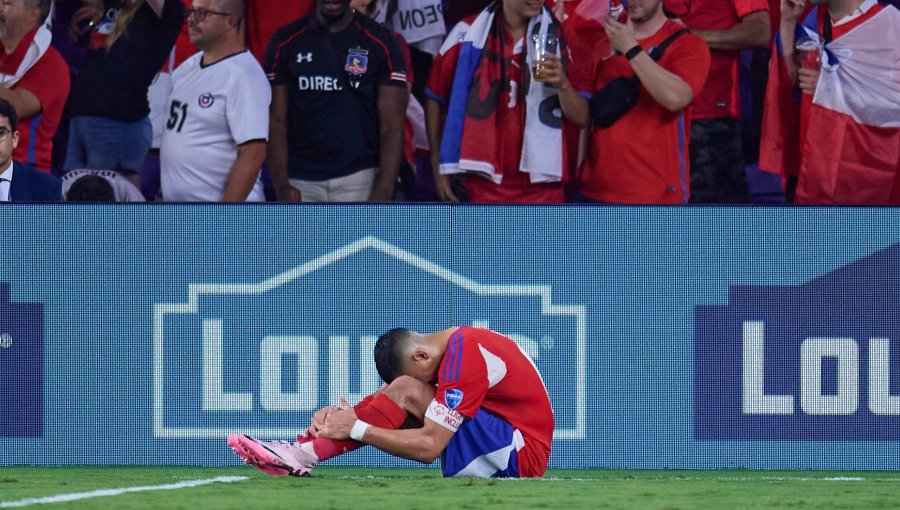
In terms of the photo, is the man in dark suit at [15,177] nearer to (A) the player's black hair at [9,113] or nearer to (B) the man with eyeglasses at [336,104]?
(A) the player's black hair at [9,113]

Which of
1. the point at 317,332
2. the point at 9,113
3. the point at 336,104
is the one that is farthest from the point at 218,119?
the point at 317,332

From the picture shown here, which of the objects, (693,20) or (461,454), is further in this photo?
(693,20)

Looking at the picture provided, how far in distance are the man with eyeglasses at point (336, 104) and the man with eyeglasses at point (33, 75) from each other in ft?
4.67

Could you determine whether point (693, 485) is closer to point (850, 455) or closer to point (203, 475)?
point (850, 455)

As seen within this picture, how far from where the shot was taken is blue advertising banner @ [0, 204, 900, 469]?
8125 mm

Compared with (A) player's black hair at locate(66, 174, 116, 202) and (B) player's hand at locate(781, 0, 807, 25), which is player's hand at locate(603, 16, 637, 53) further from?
(A) player's black hair at locate(66, 174, 116, 202)

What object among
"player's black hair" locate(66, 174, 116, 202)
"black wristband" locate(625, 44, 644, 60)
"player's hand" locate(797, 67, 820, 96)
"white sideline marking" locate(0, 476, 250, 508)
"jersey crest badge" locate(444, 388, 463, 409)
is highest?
"black wristband" locate(625, 44, 644, 60)

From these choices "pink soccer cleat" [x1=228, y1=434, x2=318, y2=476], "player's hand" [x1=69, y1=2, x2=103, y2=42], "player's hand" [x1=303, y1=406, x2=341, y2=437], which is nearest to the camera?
"pink soccer cleat" [x1=228, y1=434, x2=318, y2=476]

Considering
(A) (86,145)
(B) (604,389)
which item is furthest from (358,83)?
(B) (604,389)

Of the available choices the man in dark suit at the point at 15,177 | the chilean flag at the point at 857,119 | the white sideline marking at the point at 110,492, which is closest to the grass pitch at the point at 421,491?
the white sideline marking at the point at 110,492

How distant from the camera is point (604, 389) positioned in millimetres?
8156

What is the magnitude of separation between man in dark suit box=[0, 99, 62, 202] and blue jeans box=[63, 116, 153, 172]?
836mm

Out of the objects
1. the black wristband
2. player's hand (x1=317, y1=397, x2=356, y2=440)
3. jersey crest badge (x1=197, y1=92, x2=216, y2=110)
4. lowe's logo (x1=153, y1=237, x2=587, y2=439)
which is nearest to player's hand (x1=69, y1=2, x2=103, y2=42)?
jersey crest badge (x1=197, y1=92, x2=216, y2=110)

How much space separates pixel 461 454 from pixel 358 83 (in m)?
3.32
